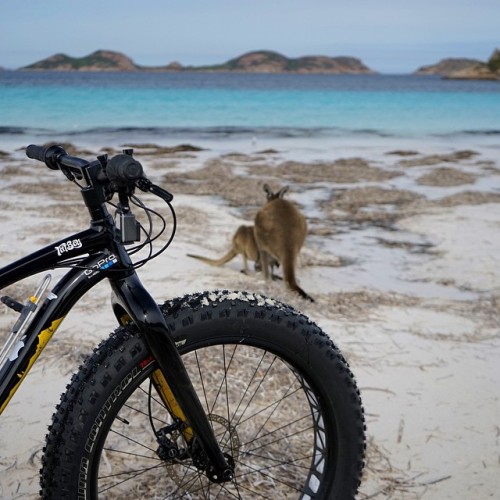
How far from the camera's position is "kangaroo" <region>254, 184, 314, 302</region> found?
18.4 feet

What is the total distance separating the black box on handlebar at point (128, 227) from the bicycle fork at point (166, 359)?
0.15 metres

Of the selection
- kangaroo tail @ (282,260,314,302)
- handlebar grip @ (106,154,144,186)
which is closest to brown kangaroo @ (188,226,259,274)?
kangaroo tail @ (282,260,314,302)

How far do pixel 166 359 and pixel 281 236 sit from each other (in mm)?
3733

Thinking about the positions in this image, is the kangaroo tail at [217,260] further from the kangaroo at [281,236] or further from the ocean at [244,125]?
the ocean at [244,125]

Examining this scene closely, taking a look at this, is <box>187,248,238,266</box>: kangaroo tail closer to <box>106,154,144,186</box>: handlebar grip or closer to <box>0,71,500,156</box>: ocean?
<box>106,154,144,186</box>: handlebar grip

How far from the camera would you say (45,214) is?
8.21m

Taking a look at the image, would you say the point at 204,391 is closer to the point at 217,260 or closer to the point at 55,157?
the point at 55,157

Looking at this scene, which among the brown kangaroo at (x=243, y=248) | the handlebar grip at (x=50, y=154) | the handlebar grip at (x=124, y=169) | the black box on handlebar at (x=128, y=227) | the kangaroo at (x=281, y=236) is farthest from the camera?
the brown kangaroo at (x=243, y=248)

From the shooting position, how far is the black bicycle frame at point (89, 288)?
2.00 meters

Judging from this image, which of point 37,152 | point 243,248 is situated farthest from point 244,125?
point 37,152

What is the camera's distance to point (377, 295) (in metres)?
5.64

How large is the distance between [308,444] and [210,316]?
4.57 ft

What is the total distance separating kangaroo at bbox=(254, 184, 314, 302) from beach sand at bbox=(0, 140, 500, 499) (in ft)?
0.71

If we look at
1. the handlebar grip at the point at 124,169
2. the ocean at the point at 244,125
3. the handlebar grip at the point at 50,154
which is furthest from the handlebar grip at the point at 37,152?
the ocean at the point at 244,125
